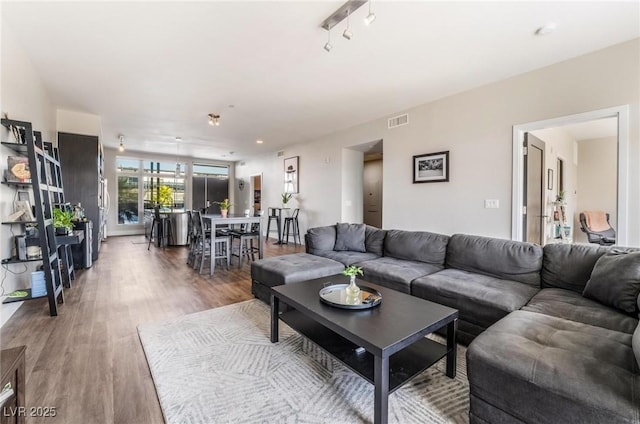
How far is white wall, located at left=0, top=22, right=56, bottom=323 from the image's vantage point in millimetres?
2553

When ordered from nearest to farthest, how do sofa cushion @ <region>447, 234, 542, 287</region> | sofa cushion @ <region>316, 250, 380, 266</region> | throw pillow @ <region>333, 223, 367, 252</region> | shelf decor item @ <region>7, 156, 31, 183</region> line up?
sofa cushion @ <region>447, 234, 542, 287</region>
shelf decor item @ <region>7, 156, 31, 183</region>
sofa cushion @ <region>316, 250, 380, 266</region>
throw pillow @ <region>333, 223, 367, 252</region>

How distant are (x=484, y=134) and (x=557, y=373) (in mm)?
3516

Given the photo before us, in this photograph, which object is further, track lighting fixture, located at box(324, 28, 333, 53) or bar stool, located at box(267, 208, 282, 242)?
bar stool, located at box(267, 208, 282, 242)

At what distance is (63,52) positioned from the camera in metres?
2.99

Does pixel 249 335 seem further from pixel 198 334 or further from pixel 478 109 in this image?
pixel 478 109

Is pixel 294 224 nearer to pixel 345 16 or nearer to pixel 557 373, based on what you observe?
pixel 345 16

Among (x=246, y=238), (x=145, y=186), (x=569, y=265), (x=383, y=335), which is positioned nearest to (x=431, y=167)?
(x=569, y=265)

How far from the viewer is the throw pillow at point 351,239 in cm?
393

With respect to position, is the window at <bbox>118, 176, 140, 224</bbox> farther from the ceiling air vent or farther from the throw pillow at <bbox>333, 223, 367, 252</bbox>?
the ceiling air vent

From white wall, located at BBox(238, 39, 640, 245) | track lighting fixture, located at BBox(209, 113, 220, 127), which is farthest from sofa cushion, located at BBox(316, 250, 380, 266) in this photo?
track lighting fixture, located at BBox(209, 113, 220, 127)

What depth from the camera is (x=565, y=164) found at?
5.93 m

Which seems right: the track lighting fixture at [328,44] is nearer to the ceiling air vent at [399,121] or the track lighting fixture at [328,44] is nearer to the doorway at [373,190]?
the ceiling air vent at [399,121]

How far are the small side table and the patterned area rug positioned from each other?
2.00 feet

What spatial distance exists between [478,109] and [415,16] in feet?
6.90
